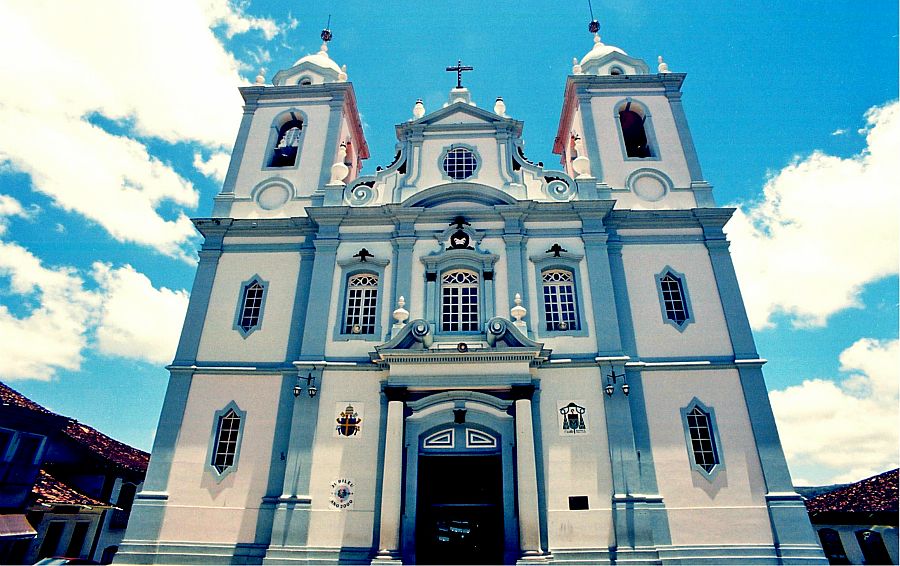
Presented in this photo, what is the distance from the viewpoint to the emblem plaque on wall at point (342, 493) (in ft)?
41.6

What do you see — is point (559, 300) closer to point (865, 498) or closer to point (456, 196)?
point (456, 196)

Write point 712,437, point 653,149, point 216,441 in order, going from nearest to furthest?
Result: point 712,437 → point 216,441 → point 653,149

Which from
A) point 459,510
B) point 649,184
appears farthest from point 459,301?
point 649,184

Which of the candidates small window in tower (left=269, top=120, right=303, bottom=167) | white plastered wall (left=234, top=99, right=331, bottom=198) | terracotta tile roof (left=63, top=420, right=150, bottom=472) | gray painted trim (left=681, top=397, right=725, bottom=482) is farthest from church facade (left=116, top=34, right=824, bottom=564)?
terracotta tile roof (left=63, top=420, right=150, bottom=472)

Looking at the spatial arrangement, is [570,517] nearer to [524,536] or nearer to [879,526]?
[524,536]

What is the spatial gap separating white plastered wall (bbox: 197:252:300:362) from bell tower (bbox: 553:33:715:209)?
33.1 feet

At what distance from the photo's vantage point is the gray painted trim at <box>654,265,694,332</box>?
14.7 m

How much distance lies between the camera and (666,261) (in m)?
15.6

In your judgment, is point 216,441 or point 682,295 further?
point 682,295

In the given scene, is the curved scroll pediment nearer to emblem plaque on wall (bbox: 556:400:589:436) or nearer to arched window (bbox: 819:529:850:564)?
emblem plaque on wall (bbox: 556:400:589:436)

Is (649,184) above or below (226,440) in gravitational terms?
above

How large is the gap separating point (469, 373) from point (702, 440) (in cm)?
619

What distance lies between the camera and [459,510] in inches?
501

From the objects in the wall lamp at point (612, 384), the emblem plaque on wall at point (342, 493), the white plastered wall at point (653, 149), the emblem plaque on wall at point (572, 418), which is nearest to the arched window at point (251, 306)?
the emblem plaque on wall at point (342, 493)
